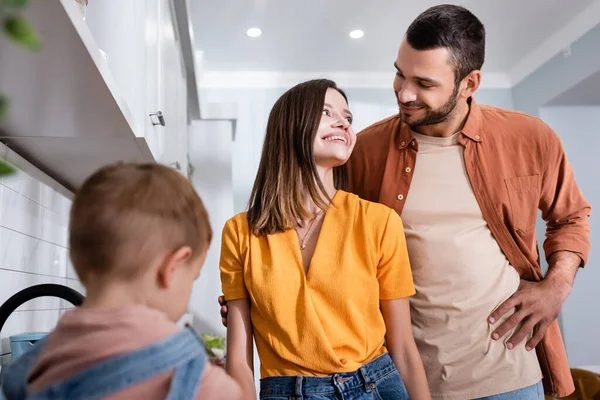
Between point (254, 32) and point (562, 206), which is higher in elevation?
point (254, 32)

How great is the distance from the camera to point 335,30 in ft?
14.6

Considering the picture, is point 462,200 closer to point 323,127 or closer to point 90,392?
point 323,127

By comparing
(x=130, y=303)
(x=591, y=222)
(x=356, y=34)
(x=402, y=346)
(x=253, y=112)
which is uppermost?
(x=356, y=34)

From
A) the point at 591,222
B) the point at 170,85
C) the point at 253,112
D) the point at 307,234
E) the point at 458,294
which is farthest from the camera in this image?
the point at 253,112

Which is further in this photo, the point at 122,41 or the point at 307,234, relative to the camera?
the point at 122,41

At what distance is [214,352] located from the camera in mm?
2801

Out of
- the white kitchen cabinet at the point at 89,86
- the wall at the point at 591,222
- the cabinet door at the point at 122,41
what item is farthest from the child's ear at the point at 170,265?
the wall at the point at 591,222

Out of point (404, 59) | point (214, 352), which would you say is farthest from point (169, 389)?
point (214, 352)

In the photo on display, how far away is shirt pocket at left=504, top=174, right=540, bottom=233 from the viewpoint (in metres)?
1.52

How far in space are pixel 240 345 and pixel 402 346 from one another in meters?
0.33

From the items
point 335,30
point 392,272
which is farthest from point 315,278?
point 335,30

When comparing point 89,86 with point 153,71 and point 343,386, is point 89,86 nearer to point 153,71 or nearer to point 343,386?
point 343,386

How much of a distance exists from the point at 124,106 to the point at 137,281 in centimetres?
61

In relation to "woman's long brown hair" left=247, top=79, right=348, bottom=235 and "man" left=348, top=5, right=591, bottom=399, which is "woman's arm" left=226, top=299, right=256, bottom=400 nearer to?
"woman's long brown hair" left=247, top=79, right=348, bottom=235
